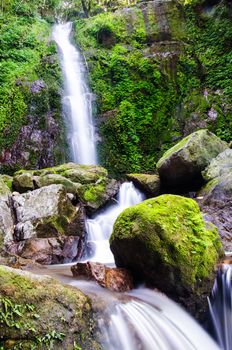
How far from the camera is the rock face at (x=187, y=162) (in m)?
10.2

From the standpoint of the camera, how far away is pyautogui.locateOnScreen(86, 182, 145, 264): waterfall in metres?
7.85

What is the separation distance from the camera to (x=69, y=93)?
15938mm

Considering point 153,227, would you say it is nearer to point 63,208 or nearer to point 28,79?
point 63,208

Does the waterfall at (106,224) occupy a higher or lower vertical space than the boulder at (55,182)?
lower

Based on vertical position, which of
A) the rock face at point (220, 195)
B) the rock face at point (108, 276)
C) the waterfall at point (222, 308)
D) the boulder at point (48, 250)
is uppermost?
the rock face at point (220, 195)

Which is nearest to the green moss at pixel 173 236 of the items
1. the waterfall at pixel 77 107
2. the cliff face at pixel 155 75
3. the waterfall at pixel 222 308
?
the waterfall at pixel 222 308

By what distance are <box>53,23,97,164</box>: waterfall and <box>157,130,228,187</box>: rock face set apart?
500 centimetres

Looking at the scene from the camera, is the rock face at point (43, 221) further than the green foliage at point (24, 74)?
No

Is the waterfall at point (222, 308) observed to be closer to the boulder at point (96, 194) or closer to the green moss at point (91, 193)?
the boulder at point (96, 194)

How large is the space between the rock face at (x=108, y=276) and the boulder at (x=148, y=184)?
6305mm

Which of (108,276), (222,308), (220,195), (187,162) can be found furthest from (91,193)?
(222,308)

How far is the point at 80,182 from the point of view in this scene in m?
10.8

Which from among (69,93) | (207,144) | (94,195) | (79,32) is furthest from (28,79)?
(207,144)

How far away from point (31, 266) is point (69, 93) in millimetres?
11245
